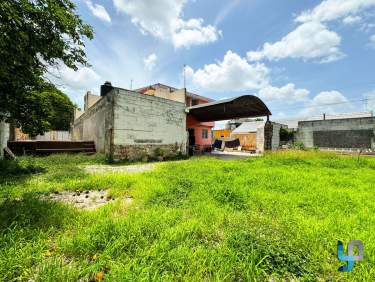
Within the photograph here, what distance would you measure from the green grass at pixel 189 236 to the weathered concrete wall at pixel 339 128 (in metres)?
21.0

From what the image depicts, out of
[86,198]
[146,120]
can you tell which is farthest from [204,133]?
[86,198]

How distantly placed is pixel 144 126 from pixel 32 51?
657cm

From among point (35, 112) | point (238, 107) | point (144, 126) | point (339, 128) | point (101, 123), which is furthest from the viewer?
point (339, 128)

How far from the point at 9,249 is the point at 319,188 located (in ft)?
18.3

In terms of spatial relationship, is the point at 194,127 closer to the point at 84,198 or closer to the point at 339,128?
the point at 84,198

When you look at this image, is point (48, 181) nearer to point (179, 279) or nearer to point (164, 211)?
point (164, 211)

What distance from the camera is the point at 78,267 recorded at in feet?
5.44

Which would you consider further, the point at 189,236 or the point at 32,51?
the point at 32,51

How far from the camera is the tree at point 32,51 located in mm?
3061

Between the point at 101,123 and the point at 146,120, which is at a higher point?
the point at 146,120

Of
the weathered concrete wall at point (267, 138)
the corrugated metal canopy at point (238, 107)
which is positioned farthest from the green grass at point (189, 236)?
the weathered concrete wall at point (267, 138)

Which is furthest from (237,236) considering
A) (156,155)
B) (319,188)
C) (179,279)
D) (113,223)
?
(156,155)

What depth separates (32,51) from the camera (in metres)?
3.67

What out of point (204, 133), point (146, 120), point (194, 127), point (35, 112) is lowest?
point (35, 112)
